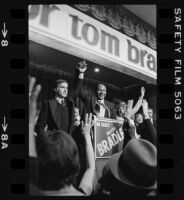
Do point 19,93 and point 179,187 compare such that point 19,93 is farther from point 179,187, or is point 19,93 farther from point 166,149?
point 179,187

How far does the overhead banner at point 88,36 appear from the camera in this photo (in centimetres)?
353

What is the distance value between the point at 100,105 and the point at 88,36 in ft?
2.28

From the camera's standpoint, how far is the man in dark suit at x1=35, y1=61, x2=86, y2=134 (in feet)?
11.6

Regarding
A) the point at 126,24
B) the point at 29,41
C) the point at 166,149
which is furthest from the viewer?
the point at 126,24

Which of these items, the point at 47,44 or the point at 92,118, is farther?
the point at 92,118

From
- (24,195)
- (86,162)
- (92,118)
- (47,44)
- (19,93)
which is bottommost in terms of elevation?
(24,195)

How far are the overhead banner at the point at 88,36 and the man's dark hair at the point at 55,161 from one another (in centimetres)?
88

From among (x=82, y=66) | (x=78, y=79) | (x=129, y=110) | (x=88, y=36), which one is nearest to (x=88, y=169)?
(x=129, y=110)

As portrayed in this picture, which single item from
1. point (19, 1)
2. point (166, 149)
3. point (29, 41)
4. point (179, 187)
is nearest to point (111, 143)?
point (166, 149)

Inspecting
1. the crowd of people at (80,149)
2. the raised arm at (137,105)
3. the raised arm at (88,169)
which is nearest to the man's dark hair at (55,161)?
the crowd of people at (80,149)

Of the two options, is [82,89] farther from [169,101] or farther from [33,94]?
[169,101]

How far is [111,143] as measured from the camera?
3.78 m

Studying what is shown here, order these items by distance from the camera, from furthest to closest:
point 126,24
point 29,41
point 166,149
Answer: point 126,24 → point 166,149 → point 29,41

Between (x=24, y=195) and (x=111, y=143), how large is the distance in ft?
3.19
